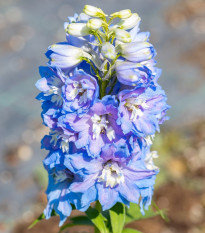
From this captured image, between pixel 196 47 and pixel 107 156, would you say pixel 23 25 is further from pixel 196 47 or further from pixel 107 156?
pixel 107 156

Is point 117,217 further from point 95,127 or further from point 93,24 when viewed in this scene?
point 93,24

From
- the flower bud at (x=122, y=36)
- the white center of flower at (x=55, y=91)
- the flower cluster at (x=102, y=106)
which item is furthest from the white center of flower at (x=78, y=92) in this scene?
the flower bud at (x=122, y=36)

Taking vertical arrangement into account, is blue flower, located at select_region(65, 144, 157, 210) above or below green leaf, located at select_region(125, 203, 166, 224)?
above

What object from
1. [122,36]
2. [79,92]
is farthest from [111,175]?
[122,36]

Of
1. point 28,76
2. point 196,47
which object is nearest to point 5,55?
point 28,76

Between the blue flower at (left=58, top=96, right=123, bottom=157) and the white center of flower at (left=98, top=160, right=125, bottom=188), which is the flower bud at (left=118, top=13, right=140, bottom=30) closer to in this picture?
the blue flower at (left=58, top=96, right=123, bottom=157)

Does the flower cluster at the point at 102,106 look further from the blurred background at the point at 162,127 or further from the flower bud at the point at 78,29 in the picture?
the blurred background at the point at 162,127

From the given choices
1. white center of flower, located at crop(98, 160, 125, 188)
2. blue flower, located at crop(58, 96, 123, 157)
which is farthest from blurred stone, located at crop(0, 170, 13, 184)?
blue flower, located at crop(58, 96, 123, 157)
